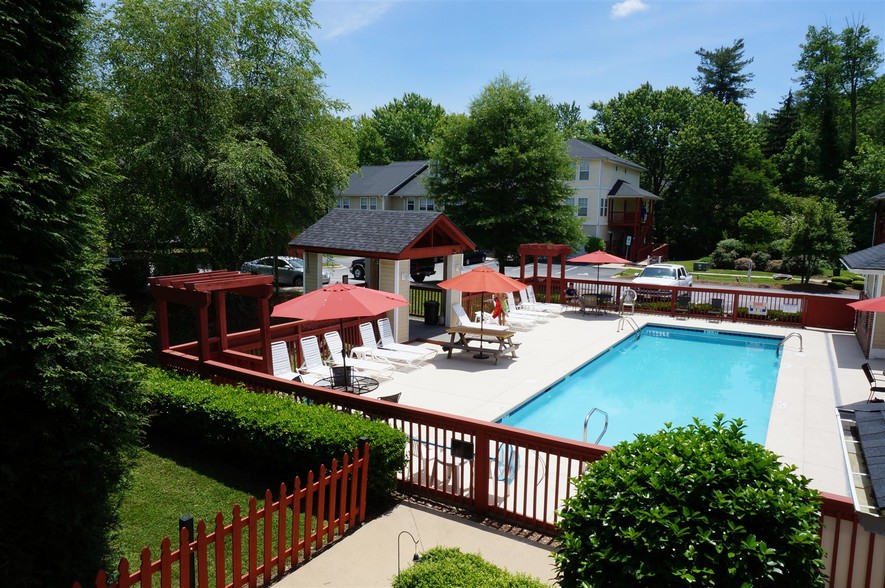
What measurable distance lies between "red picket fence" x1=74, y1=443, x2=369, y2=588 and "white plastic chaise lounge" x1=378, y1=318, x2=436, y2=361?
7243mm

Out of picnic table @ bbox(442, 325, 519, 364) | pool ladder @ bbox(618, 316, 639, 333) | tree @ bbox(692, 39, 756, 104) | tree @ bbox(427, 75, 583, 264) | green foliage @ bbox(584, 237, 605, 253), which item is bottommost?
pool ladder @ bbox(618, 316, 639, 333)

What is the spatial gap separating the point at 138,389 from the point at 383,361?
886 centimetres

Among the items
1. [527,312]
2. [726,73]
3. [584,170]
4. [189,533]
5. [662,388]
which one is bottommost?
[662,388]

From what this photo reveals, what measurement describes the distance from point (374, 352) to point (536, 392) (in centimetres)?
393

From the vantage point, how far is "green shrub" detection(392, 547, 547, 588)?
173 inches

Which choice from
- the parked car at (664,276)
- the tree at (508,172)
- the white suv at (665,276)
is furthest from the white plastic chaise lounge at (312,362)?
the white suv at (665,276)

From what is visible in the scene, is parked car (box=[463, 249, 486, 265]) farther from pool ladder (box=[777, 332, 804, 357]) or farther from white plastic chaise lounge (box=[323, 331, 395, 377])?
white plastic chaise lounge (box=[323, 331, 395, 377])

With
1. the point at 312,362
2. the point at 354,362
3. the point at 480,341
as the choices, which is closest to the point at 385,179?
the point at 480,341

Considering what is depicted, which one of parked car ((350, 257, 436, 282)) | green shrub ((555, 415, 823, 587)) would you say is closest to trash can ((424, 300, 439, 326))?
parked car ((350, 257, 436, 282))

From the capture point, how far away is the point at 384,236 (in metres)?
16.6

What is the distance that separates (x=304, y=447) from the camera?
6980mm

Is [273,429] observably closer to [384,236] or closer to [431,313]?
[384,236]

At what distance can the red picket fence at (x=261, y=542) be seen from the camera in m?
4.29

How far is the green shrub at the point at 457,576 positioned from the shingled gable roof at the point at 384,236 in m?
11.2
